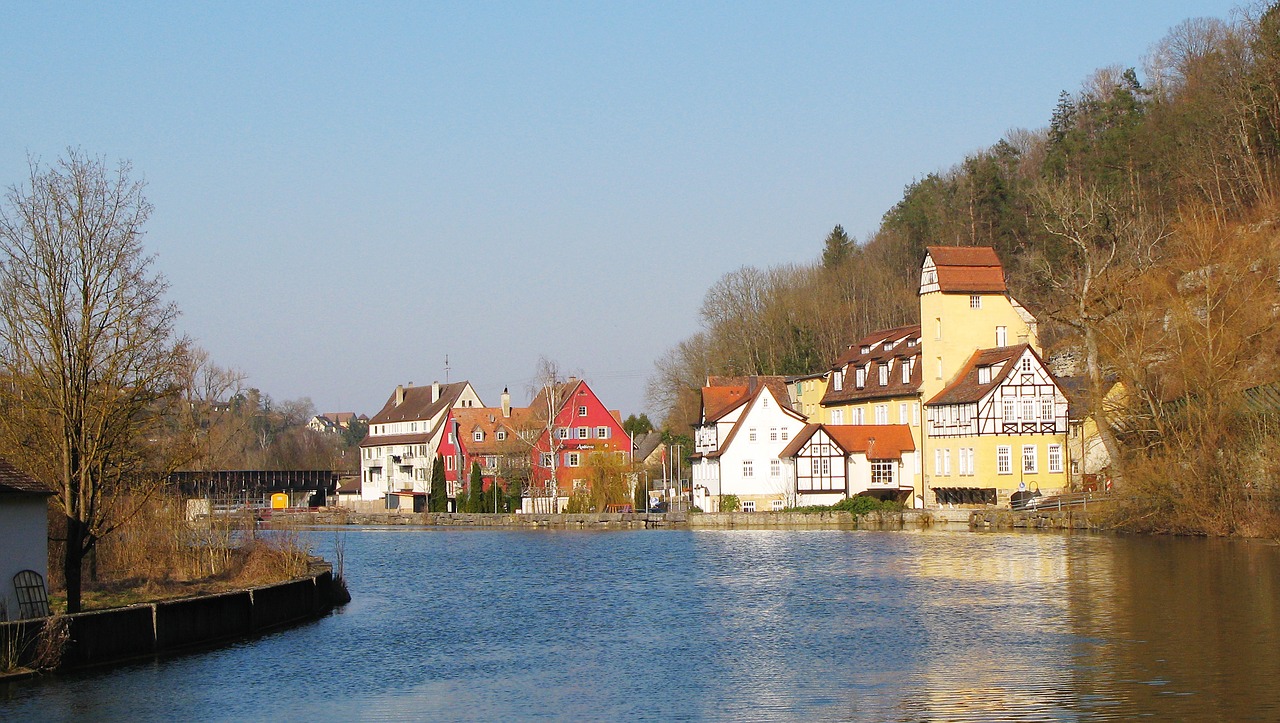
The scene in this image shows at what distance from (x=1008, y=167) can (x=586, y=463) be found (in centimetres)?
4558

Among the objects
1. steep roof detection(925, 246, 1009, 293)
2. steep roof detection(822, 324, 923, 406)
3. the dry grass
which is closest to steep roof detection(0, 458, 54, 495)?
the dry grass

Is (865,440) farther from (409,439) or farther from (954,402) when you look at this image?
(409,439)

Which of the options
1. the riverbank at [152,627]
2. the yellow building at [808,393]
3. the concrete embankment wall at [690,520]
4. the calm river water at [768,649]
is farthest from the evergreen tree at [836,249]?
the riverbank at [152,627]

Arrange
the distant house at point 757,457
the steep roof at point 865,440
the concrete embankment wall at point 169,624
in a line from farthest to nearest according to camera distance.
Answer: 1. the distant house at point 757,457
2. the steep roof at point 865,440
3. the concrete embankment wall at point 169,624

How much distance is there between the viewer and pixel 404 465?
386 feet

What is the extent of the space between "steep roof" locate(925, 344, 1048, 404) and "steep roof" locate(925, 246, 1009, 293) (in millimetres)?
3710

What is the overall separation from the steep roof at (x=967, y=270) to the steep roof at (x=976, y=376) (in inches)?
146

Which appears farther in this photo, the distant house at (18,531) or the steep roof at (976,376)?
the steep roof at (976,376)

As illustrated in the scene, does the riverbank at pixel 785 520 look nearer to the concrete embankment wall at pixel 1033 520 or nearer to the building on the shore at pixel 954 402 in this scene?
the concrete embankment wall at pixel 1033 520

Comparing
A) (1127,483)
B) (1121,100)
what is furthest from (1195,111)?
(1127,483)

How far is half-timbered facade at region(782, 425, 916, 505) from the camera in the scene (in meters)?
76.4

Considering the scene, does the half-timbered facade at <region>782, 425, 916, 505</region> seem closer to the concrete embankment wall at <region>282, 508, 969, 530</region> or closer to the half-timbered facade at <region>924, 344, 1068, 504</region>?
the concrete embankment wall at <region>282, 508, 969, 530</region>

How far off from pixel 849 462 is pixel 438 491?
34.9 meters

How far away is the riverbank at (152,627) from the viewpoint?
22.4 meters
